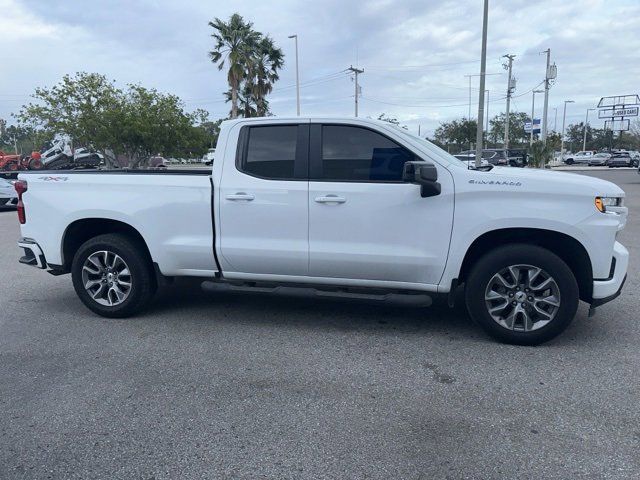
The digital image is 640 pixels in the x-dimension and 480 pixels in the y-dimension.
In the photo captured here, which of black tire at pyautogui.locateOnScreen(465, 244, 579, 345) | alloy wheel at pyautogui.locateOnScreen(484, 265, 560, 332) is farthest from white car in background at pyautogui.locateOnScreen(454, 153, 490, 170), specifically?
alloy wheel at pyautogui.locateOnScreen(484, 265, 560, 332)

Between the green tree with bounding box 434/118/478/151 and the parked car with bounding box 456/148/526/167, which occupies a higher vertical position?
the green tree with bounding box 434/118/478/151

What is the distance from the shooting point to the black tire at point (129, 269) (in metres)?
5.19

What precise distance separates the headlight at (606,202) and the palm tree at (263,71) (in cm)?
3419

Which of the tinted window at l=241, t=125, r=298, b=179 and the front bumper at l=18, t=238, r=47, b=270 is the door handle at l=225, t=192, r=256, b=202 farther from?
the front bumper at l=18, t=238, r=47, b=270

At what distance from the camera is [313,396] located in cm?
363

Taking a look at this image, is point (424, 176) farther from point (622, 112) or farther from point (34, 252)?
point (622, 112)

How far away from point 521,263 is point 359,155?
5.42ft

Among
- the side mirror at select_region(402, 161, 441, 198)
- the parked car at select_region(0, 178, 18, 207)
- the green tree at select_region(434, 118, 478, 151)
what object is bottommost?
the parked car at select_region(0, 178, 18, 207)

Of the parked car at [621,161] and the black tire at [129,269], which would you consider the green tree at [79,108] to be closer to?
the black tire at [129,269]

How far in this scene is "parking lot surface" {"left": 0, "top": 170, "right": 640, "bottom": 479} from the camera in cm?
289

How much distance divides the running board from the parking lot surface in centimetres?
37

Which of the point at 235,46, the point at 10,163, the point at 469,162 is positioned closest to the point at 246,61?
the point at 235,46

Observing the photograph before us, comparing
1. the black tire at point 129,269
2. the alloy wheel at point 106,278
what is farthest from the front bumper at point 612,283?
the alloy wheel at point 106,278

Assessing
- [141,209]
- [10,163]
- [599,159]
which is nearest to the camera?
[141,209]
